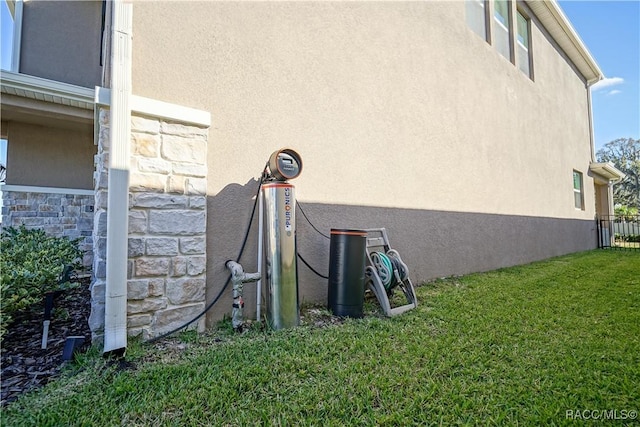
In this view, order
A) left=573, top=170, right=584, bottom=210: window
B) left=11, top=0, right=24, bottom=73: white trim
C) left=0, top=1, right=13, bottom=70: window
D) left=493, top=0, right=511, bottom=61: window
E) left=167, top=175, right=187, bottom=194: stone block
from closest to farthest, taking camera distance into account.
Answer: left=167, top=175, right=187, bottom=194: stone block < left=11, top=0, right=24, bottom=73: white trim < left=0, top=1, right=13, bottom=70: window < left=493, top=0, right=511, bottom=61: window < left=573, top=170, right=584, bottom=210: window

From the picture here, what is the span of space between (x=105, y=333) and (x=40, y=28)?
6.27 metres

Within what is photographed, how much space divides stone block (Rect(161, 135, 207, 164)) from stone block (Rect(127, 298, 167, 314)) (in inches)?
41.6

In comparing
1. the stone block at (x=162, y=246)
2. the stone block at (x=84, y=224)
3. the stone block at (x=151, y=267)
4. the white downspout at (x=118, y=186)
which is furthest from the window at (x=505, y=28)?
the stone block at (x=84, y=224)

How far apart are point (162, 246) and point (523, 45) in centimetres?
964

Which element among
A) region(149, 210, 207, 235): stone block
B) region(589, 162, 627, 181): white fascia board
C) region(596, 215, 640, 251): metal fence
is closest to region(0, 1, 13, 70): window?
region(149, 210, 207, 235): stone block

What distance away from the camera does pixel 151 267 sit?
91.2 inches

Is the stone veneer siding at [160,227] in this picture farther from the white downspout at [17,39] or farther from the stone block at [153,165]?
the white downspout at [17,39]

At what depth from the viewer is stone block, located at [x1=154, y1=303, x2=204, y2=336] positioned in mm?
2336

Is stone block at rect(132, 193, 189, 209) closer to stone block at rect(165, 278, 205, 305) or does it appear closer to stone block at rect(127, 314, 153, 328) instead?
stone block at rect(165, 278, 205, 305)

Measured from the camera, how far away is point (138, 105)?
229 cm

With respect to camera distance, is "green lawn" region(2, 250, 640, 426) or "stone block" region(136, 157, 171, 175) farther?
"stone block" region(136, 157, 171, 175)

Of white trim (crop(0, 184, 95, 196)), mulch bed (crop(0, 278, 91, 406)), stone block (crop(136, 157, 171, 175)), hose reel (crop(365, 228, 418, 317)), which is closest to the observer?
mulch bed (crop(0, 278, 91, 406))

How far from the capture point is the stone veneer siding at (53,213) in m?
4.91

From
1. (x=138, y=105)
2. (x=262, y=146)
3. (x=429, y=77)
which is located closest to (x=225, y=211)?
(x=262, y=146)
